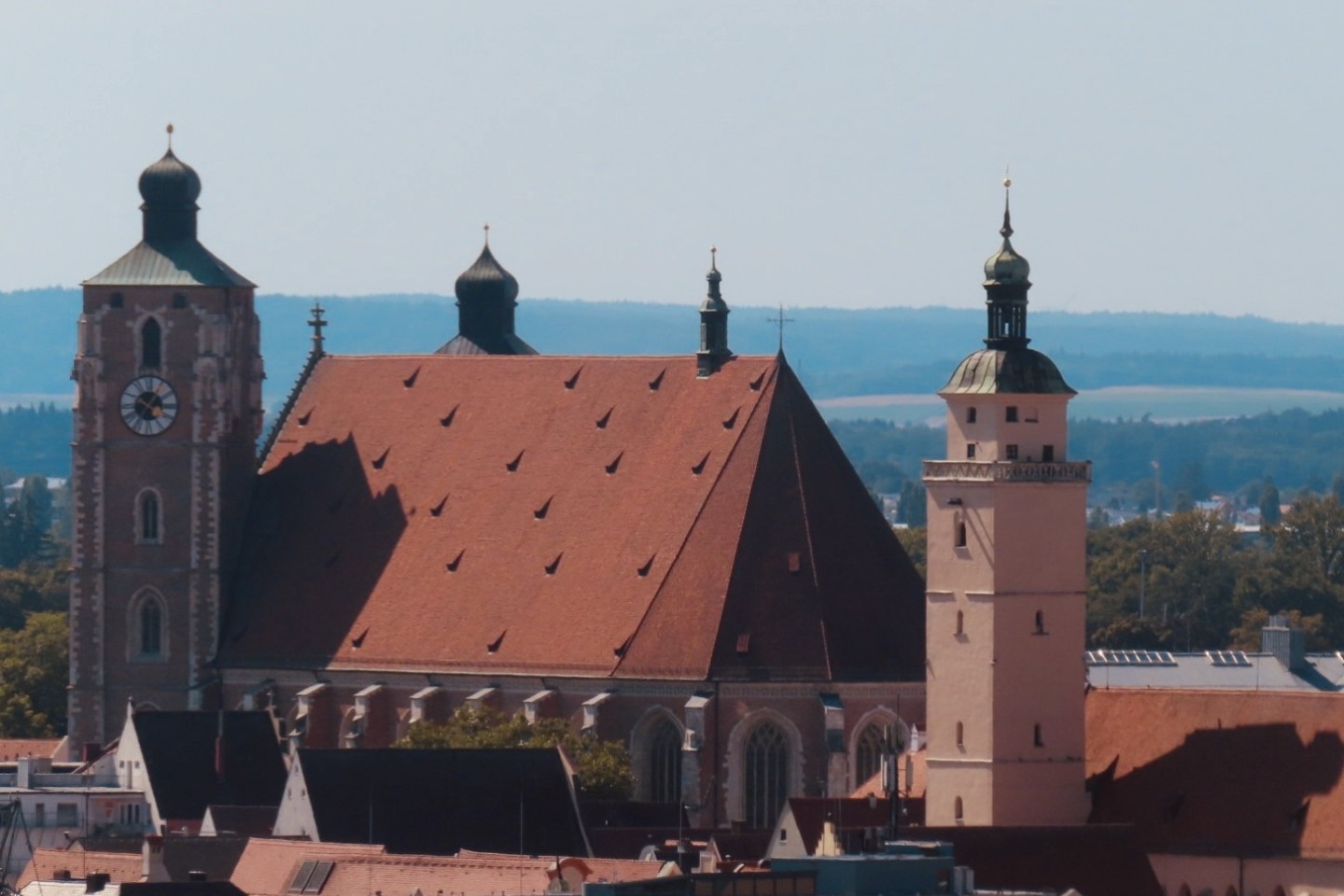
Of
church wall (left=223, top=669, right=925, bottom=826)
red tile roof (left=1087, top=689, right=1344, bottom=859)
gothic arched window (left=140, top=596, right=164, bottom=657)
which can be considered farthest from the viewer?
gothic arched window (left=140, top=596, right=164, bottom=657)

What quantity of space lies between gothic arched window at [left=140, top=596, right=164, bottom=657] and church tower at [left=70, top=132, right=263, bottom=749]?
0.02 metres

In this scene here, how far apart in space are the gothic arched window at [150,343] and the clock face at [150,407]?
1.36 feet

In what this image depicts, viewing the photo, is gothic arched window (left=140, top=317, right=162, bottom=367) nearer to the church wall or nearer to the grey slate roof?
the grey slate roof

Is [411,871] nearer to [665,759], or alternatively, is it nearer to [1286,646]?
[665,759]

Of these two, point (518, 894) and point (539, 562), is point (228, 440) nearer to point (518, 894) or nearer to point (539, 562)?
point (539, 562)

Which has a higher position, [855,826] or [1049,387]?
[1049,387]

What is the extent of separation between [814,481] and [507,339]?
2815 cm

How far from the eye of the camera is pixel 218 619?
114750 mm

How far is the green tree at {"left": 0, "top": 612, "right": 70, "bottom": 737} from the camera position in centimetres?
13025

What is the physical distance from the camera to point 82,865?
86250 millimetres

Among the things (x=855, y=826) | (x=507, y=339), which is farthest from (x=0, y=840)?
(x=507, y=339)

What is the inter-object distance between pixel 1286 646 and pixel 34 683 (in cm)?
3732

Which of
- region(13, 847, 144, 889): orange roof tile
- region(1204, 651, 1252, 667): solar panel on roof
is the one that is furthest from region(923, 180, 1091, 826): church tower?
region(1204, 651, 1252, 667): solar panel on roof

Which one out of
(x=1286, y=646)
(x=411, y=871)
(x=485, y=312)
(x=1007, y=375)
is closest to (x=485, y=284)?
(x=485, y=312)
